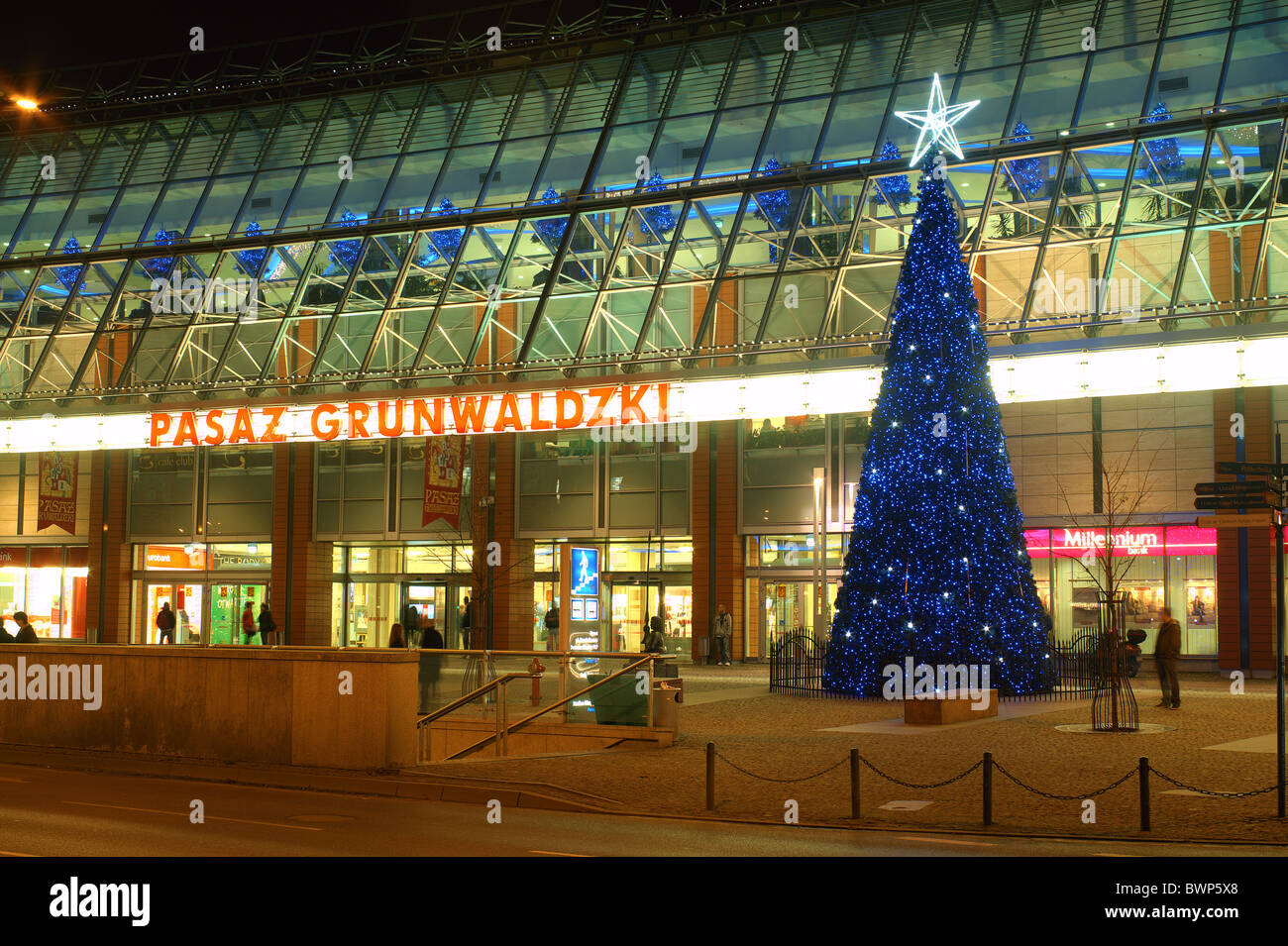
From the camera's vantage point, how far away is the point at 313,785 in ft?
56.4

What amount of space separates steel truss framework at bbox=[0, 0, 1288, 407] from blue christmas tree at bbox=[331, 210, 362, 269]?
4.3 inches

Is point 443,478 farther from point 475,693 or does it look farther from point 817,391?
point 475,693

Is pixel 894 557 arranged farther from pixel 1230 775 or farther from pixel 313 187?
pixel 313 187

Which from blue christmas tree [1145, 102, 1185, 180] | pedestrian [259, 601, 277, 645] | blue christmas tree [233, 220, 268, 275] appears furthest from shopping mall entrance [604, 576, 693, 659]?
blue christmas tree [1145, 102, 1185, 180]

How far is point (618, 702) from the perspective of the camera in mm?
20453

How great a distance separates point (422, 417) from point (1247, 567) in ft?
68.4

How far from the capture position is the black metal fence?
25891 millimetres

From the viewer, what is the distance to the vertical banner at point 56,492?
45500mm

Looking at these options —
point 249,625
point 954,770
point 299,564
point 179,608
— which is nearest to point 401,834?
point 954,770

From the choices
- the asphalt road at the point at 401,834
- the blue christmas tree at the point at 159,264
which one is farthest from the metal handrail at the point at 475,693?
the blue christmas tree at the point at 159,264

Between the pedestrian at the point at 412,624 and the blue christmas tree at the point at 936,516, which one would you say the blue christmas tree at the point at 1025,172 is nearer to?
the blue christmas tree at the point at 936,516

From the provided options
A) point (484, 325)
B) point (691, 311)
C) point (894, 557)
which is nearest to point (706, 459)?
point (691, 311)

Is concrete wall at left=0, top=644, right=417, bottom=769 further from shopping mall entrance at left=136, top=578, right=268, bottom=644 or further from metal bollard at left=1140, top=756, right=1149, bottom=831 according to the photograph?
shopping mall entrance at left=136, top=578, right=268, bottom=644

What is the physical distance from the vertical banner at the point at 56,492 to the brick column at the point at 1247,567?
35663 mm
